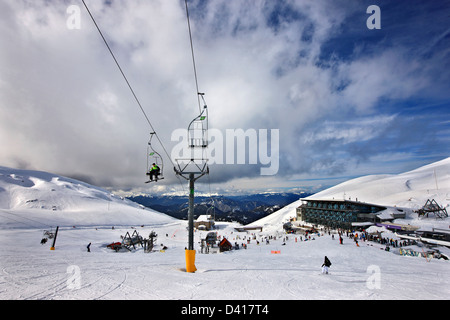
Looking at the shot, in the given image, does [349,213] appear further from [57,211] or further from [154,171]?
[57,211]

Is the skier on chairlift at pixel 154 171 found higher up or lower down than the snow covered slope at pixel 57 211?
higher up

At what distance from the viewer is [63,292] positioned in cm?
714

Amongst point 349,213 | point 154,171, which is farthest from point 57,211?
point 349,213

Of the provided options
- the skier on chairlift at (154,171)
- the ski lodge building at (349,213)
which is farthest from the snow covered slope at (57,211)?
the ski lodge building at (349,213)

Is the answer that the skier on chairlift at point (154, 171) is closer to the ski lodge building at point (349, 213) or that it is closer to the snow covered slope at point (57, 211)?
the ski lodge building at point (349, 213)

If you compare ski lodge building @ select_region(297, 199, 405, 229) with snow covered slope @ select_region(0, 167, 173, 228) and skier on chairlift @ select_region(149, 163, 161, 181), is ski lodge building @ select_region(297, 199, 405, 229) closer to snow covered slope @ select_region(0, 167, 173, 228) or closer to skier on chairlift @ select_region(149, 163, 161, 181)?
skier on chairlift @ select_region(149, 163, 161, 181)

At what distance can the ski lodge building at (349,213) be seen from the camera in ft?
179

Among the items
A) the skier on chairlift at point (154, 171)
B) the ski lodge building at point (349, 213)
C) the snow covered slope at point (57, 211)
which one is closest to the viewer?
the skier on chairlift at point (154, 171)

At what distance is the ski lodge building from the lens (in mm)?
54584

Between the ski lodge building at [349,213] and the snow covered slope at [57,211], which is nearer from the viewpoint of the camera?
the ski lodge building at [349,213]
